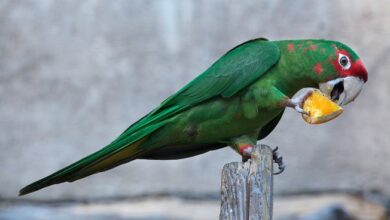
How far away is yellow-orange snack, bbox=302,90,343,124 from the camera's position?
10.5 feet

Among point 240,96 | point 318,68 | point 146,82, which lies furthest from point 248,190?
point 146,82

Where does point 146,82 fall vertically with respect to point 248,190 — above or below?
above

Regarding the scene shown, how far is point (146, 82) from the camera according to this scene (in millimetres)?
5160

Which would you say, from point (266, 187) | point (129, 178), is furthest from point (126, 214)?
point (266, 187)

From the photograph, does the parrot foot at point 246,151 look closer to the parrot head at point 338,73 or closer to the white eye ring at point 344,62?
Result: the parrot head at point 338,73

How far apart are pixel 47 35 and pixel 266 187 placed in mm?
Result: 2547

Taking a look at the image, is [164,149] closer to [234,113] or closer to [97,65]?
[234,113]

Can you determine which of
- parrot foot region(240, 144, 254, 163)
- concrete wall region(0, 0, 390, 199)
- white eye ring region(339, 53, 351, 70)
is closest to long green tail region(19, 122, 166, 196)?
parrot foot region(240, 144, 254, 163)

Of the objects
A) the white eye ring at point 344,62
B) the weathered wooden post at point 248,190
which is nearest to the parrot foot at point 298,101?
the white eye ring at point 344,62

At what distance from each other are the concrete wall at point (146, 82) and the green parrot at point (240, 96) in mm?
1609

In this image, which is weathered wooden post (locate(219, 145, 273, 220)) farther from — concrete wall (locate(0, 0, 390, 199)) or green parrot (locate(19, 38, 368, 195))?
concrete wall (locate(0, 0, 390, 199))

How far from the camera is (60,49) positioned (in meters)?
5.13

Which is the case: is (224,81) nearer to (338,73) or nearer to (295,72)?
(295,72)

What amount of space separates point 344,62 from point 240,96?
1.31ft
